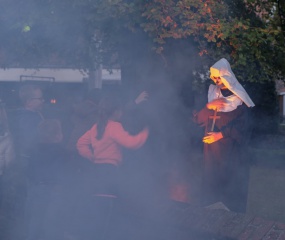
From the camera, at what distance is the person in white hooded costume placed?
4.68 m

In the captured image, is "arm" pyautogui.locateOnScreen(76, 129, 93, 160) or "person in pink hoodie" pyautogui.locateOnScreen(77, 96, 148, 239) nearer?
"person in pink hoodie" pyautogui.locateOnScreen(77, 96, 148, 239)

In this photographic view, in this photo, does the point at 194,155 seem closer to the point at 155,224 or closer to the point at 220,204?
the point at 220,204

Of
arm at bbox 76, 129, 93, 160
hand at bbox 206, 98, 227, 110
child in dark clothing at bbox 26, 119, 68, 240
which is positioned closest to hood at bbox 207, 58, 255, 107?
hand at bbox 206, 98, 227, 110

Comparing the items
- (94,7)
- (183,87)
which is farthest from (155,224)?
(94,7)

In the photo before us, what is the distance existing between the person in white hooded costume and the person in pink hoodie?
65 centimetres

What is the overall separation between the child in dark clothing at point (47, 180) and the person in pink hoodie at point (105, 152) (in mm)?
496

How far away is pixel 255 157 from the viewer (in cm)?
1145

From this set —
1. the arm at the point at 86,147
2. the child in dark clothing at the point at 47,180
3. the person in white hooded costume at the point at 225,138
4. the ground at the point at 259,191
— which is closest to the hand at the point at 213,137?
the person in white hooded costume at the point at 225,138

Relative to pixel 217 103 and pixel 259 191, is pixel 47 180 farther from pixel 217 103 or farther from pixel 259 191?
pixel 259 191

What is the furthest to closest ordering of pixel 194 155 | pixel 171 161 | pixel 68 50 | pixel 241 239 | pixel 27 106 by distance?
pixel 68 50
pixel 194 155
pixel 171 161
pixel 27 106
pixel 241 239

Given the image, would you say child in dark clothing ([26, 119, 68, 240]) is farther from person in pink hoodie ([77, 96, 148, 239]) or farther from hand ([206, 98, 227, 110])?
hand ([206, 98, 227, 110])

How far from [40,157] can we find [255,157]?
7210 mm

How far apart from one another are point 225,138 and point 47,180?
1437 mm

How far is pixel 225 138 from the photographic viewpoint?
15.7 feet
